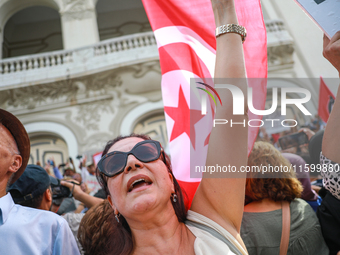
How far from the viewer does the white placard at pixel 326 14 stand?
1108 millimetres

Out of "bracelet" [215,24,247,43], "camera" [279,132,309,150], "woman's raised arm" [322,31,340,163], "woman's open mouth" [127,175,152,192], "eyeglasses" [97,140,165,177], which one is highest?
"bracelet" [215,24,247,43]

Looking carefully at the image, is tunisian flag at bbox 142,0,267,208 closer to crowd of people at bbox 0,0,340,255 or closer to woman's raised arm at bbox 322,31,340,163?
crowd of people at bbox 0,0,340,255

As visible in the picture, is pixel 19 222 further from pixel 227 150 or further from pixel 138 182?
pixel 227 150

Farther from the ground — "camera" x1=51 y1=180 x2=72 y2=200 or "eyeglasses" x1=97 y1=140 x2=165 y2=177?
"eyeglasses" x1=97 y1=140 x2=165 y2=177

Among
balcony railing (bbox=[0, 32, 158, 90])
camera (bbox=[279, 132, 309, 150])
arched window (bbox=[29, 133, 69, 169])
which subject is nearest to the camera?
camera (bbox=[279, 132, 309, 150])

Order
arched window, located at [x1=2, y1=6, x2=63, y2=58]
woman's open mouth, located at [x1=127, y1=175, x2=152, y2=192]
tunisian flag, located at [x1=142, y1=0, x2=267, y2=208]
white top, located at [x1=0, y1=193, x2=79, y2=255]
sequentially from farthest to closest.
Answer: arched window, located at [x1=2, y1=6, x2=63, y2=58] < tunisian flag, located at [x1=142, y1=0, x2=267, y2=208] < woman's open mouth, located at [x1=127, y1=175, x2=152, y2=192] < white top, located at [x1=0, y1=193, x2=79, y2=255]

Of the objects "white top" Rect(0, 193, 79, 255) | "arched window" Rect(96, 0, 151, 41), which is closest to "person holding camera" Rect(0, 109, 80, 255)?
"white top" Rect(0, 193, 79, 255)

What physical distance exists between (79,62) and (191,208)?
7.46 m

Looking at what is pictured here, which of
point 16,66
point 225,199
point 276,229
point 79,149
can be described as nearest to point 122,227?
point 225,199

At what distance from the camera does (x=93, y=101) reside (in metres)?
8.09

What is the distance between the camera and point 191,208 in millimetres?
1285

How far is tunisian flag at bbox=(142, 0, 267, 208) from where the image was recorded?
5.56 feet

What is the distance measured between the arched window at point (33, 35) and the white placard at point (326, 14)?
36.0 feet

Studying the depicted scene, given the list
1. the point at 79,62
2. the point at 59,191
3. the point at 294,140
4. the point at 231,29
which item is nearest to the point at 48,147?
the point at 79,62
